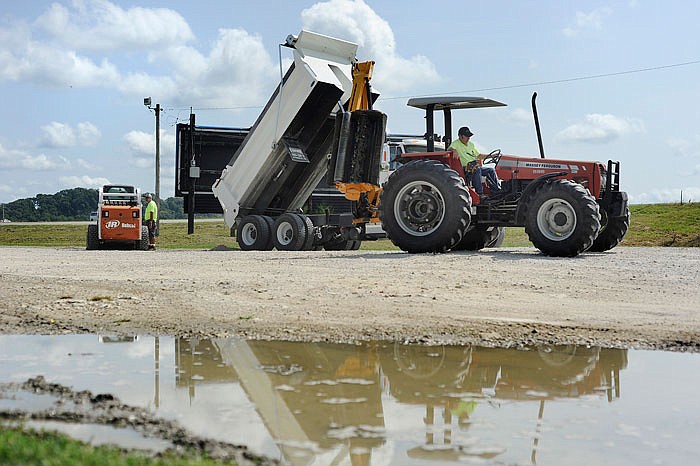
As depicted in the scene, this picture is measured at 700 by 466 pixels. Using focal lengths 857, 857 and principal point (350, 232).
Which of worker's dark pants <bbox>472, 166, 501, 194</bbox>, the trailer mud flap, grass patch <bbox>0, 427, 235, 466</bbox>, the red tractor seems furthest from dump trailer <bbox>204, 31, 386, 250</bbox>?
grass patch <bbox>0, 427, 235, 466</bbox>

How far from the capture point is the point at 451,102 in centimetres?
1529

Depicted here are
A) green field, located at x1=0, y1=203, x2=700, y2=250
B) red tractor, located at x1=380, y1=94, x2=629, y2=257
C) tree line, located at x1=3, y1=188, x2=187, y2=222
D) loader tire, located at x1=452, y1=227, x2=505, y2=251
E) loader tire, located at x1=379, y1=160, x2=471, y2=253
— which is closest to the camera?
red tractor, located at x1=380, y1=94, x2=629, y2=257

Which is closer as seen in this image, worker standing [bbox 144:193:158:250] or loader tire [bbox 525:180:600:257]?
loader tire [bbox 525:180:600:257]

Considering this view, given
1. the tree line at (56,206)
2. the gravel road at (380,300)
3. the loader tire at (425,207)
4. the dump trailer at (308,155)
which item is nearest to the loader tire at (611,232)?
the gravel road at (380,300)

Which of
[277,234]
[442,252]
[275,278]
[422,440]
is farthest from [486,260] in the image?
[422,440]

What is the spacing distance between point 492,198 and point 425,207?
1.22 metres

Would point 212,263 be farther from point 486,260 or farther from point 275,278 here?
point 486,260

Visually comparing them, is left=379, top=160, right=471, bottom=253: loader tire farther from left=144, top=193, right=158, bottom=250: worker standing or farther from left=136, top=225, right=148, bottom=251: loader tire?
left=144, top=193, right=158, bottom=250: worker standing

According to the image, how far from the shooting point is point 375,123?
17172mm

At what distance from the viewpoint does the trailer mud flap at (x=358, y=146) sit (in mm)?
16812

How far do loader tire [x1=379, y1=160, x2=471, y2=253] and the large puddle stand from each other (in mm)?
7692

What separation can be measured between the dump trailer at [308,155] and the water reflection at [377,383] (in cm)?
1042

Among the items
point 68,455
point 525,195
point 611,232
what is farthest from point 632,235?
point 68,455

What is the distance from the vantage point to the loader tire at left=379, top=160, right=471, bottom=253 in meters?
14.3
